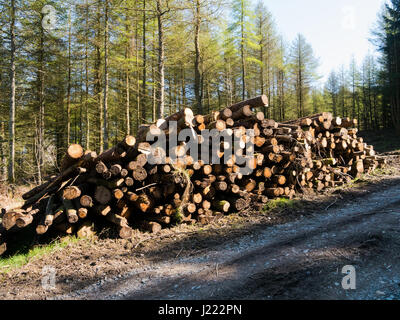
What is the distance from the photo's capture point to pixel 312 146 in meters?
6.89

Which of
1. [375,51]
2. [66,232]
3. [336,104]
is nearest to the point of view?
[66,232]

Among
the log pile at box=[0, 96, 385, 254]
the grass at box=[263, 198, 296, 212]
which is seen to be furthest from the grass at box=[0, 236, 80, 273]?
the grass at box=[263, 198, 296, 212]

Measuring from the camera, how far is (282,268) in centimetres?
298

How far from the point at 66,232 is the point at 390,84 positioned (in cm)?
2749

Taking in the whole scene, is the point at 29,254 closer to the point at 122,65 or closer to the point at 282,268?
the point at 282,268

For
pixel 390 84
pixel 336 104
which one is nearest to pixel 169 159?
pixel 390 84

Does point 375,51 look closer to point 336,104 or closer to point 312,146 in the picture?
point 336,104

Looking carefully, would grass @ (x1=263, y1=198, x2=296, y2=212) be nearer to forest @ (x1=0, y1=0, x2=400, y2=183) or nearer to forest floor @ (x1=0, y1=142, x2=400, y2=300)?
forest floor @ (x1=0, y1=142, x2=400, y2=300)

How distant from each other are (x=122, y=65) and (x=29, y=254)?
1110 cm

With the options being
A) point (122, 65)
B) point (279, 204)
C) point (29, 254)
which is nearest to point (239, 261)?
point (279, 204)

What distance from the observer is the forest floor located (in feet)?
8.77

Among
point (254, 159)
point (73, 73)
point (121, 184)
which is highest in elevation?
point (73, 73)

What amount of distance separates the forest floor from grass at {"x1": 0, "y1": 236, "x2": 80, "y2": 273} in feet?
0.19

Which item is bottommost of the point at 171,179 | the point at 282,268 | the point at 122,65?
the point at 282,268
